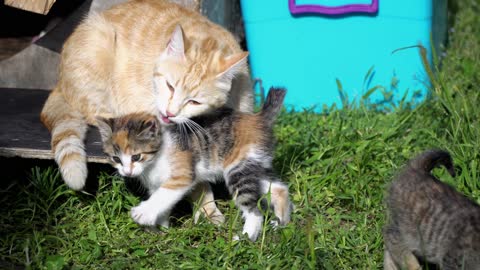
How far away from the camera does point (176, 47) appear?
3904 mm

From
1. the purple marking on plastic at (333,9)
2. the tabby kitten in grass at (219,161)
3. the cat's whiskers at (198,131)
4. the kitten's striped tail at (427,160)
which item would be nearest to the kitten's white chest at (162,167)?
the tabby kitten in grass at (219,161)

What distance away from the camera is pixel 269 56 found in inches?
220

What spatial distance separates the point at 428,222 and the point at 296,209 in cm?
113

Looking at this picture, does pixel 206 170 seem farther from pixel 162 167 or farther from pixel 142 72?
pixel 142 72

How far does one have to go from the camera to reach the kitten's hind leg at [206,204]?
Result: 3.95m

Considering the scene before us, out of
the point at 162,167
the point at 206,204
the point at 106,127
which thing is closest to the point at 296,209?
the point at 206,204

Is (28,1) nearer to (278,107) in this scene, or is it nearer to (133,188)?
(133,188)

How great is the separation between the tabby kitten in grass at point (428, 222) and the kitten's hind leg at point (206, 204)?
1113mm

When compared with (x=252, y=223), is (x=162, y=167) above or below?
above

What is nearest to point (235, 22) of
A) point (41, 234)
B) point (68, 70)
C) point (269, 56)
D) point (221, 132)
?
point (269, 56)

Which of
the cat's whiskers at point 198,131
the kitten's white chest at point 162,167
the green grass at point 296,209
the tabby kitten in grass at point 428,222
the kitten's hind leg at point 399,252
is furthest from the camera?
the cat's whiskers at point 198,131

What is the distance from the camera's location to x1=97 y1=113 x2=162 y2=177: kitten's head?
11.8 feet

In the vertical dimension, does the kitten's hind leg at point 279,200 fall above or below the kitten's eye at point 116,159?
below

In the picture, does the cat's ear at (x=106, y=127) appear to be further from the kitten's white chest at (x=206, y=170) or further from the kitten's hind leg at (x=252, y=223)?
the kitten's hind leg at (x=252, y=223)
